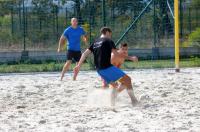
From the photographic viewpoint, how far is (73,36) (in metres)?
14.1

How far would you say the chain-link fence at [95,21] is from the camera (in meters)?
19.1

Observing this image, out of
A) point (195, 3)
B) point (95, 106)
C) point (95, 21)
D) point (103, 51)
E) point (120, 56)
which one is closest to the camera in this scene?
point (103, 51)

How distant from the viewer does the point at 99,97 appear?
9844 millimetres

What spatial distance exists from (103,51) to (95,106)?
0.93 meters

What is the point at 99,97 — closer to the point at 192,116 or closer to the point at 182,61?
the point at 192,116

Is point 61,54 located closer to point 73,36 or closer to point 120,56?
point 73,36

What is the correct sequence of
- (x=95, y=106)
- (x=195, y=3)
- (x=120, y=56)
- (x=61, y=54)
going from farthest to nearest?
(x=195, y=3), (x=61, y=54), (x=120, y=56), (x=95, y=106)

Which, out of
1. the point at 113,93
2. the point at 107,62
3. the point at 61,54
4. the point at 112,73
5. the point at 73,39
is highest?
the point at 73,39

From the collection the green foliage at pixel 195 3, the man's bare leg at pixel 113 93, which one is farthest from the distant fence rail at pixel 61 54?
the man's bare leg at pixel 113 93

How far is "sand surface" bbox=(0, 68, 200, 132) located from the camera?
24.3 feet

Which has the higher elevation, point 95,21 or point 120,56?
point 95,21

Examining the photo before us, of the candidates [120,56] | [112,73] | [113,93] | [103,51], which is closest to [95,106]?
[113,93]

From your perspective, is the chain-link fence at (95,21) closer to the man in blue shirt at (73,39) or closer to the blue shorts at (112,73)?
the man in blue shirt at (73,39)

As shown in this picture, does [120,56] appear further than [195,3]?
No
